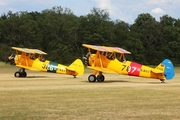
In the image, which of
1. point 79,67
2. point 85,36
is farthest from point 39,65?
point 85,36

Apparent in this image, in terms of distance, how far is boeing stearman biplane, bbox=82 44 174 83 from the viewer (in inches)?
904

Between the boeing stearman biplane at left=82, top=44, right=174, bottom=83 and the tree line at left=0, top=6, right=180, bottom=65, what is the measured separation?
1775 inches

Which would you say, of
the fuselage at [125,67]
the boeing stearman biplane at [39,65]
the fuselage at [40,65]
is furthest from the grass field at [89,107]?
the fuselage at [40,65]

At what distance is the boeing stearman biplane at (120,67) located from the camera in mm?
22953

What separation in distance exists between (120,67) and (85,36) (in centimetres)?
5355

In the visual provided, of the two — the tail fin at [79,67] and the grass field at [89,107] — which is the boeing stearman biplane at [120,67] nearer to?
the tail fin at [79,67]

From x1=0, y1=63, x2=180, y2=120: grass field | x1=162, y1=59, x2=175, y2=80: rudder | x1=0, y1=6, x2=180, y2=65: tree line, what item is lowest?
x1=0, y1=63, x2=180, y2=120: grass field

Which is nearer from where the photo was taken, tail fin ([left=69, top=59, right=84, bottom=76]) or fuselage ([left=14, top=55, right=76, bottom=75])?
tail fin ([left=69, top=59, right=84, bottom=76])

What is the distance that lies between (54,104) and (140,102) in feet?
9.57

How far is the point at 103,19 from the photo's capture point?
276 ft

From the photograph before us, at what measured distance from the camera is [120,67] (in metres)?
24.8

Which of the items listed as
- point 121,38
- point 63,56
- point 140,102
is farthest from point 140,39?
point 140,102

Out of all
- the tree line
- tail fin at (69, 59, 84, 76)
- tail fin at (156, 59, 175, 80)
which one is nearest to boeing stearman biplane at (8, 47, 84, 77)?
tail fin at (69, 59, 84, 76)

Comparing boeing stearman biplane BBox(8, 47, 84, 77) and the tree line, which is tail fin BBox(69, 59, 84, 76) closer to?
boeing stearman biplane BBox(8, 47, 84, 77)
